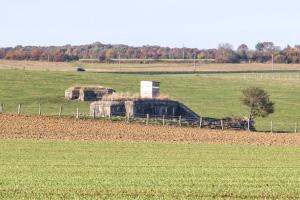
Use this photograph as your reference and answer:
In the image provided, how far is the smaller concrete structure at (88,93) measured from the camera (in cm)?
7743

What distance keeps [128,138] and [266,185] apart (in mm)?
25619

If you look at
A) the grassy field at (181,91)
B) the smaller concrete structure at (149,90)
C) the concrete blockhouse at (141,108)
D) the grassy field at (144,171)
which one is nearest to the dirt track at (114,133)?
the grassy field at (144,171)

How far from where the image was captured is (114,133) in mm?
53375

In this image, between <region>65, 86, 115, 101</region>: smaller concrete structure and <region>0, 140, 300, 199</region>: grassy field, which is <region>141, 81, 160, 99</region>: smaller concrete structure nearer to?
<region>65, 86, 115, 101</region>: smaller concrete structure

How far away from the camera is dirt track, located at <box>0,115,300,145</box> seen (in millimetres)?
50594

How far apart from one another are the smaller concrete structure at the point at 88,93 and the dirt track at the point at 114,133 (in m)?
17.1

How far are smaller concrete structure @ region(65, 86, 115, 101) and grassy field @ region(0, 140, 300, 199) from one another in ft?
105

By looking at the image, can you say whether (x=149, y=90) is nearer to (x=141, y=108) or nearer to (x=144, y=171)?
(x=141, y=108)

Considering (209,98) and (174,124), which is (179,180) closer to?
(174,124)

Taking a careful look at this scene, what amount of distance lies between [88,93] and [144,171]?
165 ft

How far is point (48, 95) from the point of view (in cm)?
8906

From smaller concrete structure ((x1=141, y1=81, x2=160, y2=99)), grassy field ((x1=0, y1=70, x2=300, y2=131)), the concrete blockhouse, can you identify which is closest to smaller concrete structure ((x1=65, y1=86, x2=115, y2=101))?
grassy field ((x1=0, y1=70, x2=300, y2=131))

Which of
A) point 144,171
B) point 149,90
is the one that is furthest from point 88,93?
point 144,171

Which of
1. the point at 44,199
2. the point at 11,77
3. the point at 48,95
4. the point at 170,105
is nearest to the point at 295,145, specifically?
the point at 170,105
